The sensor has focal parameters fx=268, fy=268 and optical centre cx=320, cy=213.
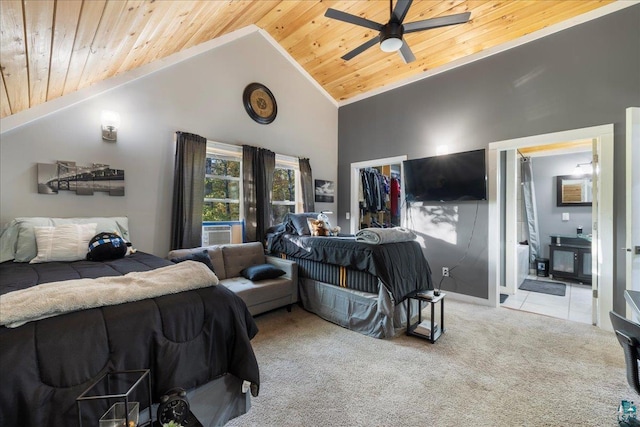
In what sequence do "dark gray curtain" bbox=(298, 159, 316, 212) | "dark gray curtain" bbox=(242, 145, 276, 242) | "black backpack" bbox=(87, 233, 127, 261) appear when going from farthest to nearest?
"dark gray curtain" bbox=(298, 159, 316, 212), "dark gray curtain" bbox=(242, 145, 276, 242), "black backpack" bbox=(87, 233, 127, 261)

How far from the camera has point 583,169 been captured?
5.04 metres

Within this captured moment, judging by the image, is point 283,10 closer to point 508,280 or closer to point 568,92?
point 568,92

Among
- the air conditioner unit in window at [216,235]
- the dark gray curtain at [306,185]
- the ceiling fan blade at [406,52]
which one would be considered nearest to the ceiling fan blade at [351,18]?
the ceiling fan blade at [406,52]

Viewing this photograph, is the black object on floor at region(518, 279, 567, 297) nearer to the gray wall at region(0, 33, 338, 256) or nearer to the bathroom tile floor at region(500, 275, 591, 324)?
the bathroom tile floor at region(500, 275, 591, 324)

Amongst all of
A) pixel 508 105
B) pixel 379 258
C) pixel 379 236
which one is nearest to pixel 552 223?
pixel 508 105

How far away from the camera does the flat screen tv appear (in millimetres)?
3721

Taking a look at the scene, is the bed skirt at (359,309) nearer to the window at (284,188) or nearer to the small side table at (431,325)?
the small side table at (431,325)

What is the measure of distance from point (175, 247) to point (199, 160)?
1.15m

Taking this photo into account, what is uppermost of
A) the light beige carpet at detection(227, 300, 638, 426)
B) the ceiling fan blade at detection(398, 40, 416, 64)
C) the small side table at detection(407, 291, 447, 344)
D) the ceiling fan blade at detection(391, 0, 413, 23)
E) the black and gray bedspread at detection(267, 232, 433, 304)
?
the ceiling fan blade at detection(391, 0, 413, 23)

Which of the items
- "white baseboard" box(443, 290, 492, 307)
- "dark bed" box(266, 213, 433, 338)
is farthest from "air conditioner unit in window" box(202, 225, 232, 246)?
"white baseboard" box(443, 290, 492, 307)

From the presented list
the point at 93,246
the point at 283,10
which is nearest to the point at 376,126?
the point at 283,10

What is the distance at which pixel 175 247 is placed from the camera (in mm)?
3338

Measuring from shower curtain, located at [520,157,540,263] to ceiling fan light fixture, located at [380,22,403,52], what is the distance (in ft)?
14.4

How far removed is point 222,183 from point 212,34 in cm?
195
